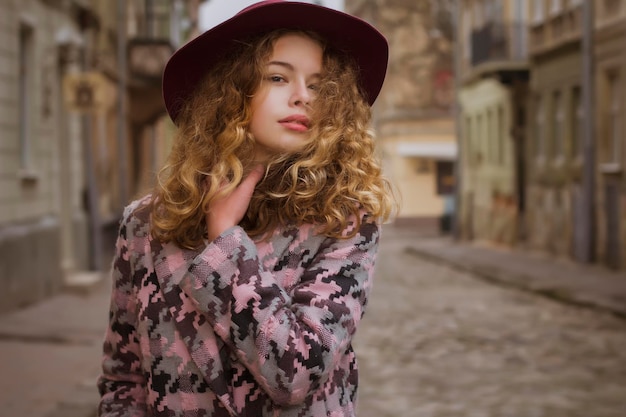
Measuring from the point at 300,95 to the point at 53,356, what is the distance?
7947 millimetres

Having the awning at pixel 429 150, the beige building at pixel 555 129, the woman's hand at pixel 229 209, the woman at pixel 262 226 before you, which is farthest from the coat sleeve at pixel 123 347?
the awning at pixel 429 150

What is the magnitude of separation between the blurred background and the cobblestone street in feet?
9.03

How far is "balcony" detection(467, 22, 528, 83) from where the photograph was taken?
29859mm

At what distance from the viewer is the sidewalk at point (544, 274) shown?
626 inches

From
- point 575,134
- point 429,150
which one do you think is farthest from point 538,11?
point 429,150

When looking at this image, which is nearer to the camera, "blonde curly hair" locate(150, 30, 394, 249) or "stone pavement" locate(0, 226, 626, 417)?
"blonde curly hair" locate(150, 30, 394, 249)

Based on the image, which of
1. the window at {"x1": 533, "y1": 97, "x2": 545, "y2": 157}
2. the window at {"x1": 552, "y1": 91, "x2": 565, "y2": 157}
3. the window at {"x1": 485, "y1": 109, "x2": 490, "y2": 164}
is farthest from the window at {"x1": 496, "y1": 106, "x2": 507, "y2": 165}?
the window at {"x1": 552, "y1": 91, "x2": 565, "y2": 157}

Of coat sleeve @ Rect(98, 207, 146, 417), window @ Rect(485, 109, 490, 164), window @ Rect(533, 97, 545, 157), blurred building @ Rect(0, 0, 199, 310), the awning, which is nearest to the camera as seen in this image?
coat sleeve @ Rect(98, 207, 146, 417)

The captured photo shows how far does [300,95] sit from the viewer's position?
2.29m

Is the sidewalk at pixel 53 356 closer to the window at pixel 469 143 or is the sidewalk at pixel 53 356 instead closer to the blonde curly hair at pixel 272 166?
the blonde curly hair at pixel 272 166

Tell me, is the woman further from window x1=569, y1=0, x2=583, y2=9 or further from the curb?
window x1=569, y1=0, x2=583, y2=9

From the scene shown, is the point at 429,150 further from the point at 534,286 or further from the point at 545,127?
the point at 534,286

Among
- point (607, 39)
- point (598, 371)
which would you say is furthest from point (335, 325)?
point (607, 39)

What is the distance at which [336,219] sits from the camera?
2236 millimetres
